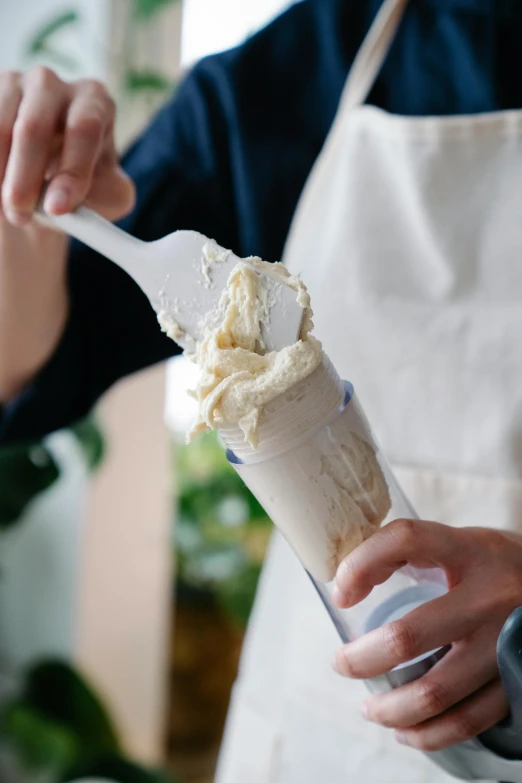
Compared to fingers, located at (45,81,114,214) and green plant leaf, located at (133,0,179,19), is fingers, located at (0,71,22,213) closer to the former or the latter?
fingers, located at (45,81,114,214)

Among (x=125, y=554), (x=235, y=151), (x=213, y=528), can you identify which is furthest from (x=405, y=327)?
(x=213, y=528)

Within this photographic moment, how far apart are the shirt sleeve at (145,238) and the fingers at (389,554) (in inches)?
13.0

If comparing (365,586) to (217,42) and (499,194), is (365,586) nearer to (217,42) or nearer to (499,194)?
(499,194)

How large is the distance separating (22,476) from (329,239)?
45cm

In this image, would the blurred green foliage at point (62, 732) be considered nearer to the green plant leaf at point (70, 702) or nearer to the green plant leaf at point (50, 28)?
the green plant leaf at point (70, 702)

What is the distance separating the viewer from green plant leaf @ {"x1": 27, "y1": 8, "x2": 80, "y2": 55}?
3.36 feet

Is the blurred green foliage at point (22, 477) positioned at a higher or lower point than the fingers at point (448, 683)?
lower

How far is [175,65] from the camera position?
1286 mm

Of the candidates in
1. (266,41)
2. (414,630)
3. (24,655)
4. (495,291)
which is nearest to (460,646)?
(414,630)

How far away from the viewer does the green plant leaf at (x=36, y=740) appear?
1.00 meters

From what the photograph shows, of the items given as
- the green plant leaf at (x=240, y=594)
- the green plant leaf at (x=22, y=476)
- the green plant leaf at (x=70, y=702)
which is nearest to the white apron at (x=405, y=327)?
the green plant leaf at (x=22, y=476)

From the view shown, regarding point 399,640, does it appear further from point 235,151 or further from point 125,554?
point 125,554

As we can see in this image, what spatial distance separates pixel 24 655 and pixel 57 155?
0.93 meters

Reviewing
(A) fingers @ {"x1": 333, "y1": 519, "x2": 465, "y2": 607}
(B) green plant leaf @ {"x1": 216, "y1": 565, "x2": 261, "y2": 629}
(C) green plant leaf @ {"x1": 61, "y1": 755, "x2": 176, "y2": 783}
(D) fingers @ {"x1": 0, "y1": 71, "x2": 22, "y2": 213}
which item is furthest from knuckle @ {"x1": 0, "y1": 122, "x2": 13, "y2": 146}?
(B) green plant leaf @ {"x1": 216, "y1": 565, "x2": 261, "y2": 629}
